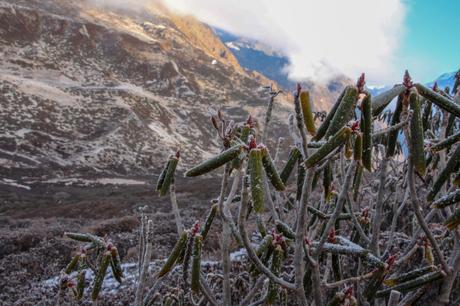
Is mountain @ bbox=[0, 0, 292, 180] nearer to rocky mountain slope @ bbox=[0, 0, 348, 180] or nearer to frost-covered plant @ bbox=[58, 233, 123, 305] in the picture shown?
rocky mountain slope @ bbox=[0, 0, 348, 180]

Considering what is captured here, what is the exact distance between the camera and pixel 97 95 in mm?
56031

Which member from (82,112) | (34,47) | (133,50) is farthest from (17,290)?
(133,50)

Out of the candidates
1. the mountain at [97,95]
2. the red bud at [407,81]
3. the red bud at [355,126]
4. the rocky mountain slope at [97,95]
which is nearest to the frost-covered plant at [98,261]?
the red bud at [355,126]

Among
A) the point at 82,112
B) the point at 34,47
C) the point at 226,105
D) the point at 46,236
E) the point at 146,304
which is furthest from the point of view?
the point at 226,105

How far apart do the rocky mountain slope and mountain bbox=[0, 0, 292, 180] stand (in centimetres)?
14

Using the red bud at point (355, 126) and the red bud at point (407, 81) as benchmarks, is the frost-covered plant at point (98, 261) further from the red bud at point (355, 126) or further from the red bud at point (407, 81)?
the red bud at point (407, 81)

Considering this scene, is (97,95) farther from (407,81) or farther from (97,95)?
(407,81)

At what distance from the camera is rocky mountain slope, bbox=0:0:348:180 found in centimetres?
4066

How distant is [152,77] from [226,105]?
13588mm

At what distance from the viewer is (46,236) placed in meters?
11.7

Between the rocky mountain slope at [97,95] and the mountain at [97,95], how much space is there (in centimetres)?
14

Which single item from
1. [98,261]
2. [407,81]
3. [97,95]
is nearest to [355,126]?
[407,81]

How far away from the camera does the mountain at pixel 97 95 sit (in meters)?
40.7

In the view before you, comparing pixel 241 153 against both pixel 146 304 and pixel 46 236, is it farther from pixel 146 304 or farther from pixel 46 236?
pixel 46 236
